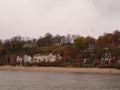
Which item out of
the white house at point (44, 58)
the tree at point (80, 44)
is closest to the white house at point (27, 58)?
the white house at point (44, 58)

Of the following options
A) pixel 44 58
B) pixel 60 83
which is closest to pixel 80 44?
pixel 44 58

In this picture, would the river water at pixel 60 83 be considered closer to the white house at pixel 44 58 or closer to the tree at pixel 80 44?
the tree at pixel 80 44

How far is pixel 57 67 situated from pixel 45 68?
5.32m

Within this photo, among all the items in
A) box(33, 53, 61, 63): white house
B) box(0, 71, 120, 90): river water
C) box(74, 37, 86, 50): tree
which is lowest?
box(0, 71, 120, 90): river water

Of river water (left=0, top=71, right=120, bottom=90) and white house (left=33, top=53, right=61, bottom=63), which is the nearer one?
river water (left=0, top=71, right=120, bottom=90)

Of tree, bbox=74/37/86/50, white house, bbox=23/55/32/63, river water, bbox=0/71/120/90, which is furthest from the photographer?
white house, bbox=23/55/32/63

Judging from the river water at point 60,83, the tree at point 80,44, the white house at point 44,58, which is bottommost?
the river water at point 60,83

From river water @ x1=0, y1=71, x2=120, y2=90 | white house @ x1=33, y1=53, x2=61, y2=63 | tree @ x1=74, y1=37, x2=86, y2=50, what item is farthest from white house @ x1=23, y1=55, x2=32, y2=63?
river water @ x1=0, y1=71, x2=120, y2=90

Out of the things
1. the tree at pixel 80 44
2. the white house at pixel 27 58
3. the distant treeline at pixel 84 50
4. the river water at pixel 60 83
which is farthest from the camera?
the white house at pixel 27 58

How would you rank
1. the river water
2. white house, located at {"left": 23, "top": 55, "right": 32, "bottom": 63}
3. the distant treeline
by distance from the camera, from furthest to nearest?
white house, located at {"left": 23, "top": 55, "right": 32, "bottom": 63} < the distant treeline < the river water

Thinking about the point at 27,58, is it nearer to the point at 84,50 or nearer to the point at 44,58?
the point at 44,58

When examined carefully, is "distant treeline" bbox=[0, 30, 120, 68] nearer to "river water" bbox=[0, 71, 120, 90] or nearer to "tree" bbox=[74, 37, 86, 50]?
"tree" bbox=[74, 37, 86, 50]

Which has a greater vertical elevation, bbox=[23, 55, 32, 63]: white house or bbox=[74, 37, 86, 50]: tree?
bbox=[74, 37, 86, 50]: tree

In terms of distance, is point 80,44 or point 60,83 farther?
point 80,44
